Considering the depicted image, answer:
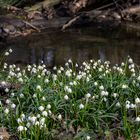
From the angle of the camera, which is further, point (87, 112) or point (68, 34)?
point (68, 34)

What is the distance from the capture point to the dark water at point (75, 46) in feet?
43.8

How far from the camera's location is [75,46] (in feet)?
49.4

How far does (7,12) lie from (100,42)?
562 cm

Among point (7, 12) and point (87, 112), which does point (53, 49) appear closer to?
point (7, 12)

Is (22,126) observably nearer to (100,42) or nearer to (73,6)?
(100,42)

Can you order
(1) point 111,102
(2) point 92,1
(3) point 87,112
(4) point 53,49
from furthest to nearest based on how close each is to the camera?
(2) point 92,1 → (4) point 53,49 → (1) point 111,102 → (3) point 87,112

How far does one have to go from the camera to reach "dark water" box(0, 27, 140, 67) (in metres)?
13.4

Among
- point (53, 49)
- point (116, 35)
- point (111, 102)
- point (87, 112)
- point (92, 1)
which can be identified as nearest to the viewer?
point (87, 112)

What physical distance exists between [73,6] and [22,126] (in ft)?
51.2

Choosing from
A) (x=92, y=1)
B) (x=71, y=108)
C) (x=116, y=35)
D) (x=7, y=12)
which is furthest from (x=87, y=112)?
(x=92, y=1)

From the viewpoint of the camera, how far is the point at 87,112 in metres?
5.64

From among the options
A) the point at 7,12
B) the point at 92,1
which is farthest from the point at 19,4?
the point at 92,1

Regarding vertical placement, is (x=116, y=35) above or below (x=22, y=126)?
below

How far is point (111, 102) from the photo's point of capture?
6.09 metres
